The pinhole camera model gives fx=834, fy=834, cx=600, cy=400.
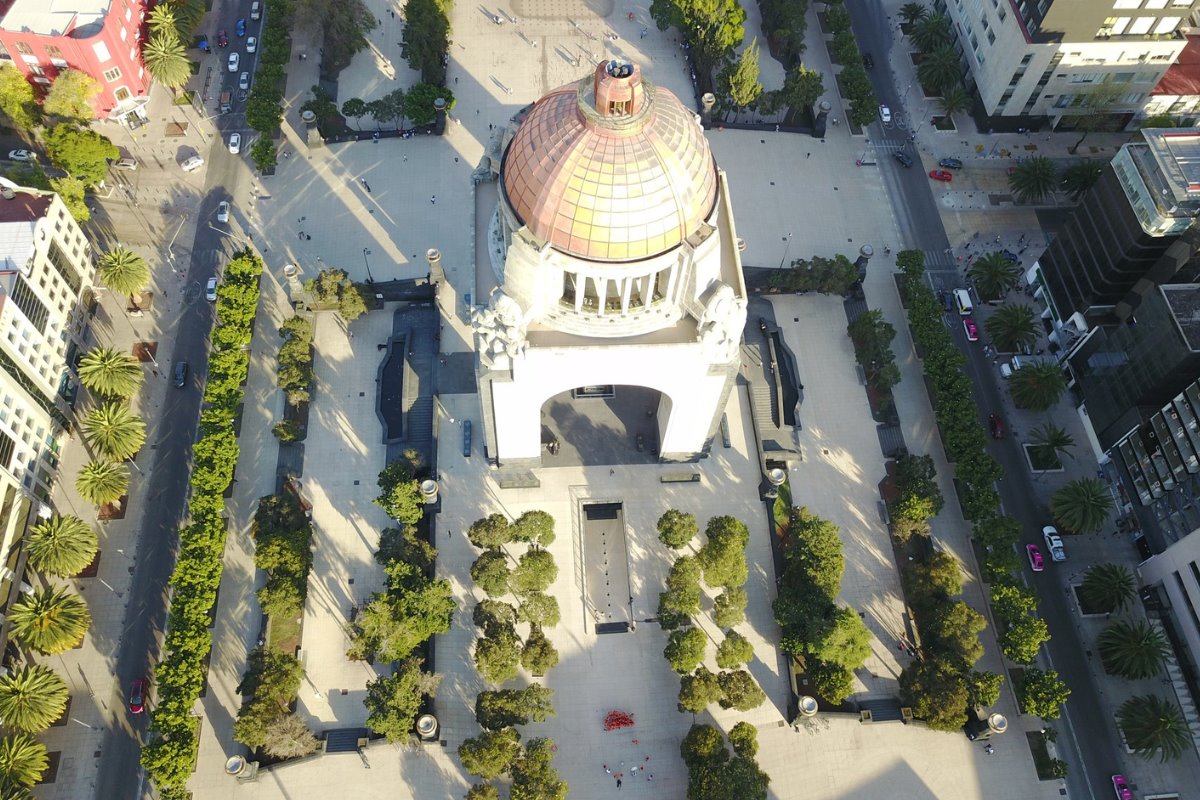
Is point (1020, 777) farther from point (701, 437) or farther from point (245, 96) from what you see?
point (245, 96)

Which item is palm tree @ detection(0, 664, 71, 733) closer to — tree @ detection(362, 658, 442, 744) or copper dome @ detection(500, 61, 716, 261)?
tree @ detection(362, 658, 442, 744)

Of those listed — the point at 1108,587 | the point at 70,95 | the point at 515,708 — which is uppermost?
the point at 70,95

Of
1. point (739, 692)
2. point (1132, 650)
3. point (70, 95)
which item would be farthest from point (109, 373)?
point (1132, 650)

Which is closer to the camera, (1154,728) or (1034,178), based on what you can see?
(1154,728)

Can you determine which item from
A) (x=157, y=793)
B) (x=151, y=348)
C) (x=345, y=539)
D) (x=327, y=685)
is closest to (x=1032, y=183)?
(x=345, y=539)

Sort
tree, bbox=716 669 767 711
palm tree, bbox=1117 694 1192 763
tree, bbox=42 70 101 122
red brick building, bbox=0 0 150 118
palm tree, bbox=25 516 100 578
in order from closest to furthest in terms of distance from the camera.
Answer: palm tree, bbox=1117 694 1192 763
tree, bbox=716 669 767 711
palm tree, bbox=25 516 100 578
tree, bbox=42 70 101 122
red brick building, bbox=0 0 150 118

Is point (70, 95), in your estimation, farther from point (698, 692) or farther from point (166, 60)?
point (698, 692)

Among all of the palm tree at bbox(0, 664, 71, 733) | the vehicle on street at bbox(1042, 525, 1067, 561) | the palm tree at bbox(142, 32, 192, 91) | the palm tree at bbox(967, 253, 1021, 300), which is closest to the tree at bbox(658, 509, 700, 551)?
the vehicle on street at bbox(1042, 525, 1067, 561)
